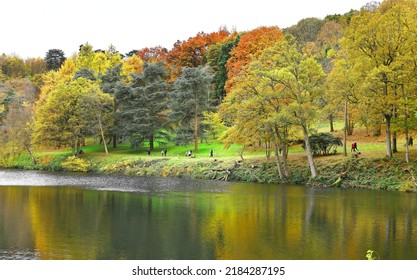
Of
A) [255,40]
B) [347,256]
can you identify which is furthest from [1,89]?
[347,256]

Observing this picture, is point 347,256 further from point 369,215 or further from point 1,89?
point 1,89

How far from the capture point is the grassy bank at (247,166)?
1462 inches

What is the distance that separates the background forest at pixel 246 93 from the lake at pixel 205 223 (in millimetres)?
7597

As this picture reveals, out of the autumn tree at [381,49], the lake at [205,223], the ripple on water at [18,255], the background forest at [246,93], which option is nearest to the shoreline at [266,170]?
the background forest at [246,93]

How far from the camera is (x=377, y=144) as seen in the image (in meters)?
46.3

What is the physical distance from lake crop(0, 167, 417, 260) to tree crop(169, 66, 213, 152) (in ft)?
77.2

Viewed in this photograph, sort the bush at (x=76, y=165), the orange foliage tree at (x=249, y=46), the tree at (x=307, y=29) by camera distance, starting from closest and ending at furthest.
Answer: the bush at (x=76, y=165), the orange foliage tree at (x=249, y=46), the tree at (x=307, y=29)

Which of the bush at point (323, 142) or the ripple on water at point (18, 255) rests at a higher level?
the bush at point (323, 142)

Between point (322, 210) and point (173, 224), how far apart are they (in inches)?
360

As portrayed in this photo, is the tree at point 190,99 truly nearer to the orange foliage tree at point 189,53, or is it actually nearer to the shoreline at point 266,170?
the shoreline at point 266,170

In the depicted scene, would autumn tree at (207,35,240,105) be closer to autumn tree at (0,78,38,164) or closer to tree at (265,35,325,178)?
autumn tree at (0,78,38,164)

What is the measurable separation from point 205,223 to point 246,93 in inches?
820

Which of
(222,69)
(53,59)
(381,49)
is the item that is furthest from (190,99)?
(53,59)

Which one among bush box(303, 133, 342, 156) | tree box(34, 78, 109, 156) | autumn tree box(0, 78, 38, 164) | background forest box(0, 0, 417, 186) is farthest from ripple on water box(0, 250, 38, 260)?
autumn tree box(0, 78, 38, 164)
